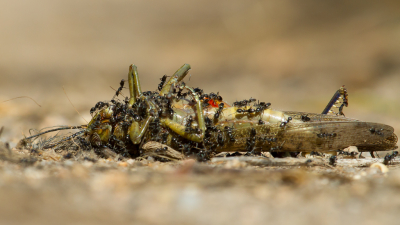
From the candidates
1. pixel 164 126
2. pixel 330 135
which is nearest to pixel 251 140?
pixel 330 135

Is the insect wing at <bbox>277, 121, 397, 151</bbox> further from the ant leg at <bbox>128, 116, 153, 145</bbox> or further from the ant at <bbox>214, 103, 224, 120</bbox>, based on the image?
the ant leg at <bbox>128, 116, 153, 145</bbox>

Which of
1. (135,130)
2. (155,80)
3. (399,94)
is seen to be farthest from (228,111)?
(155,80)

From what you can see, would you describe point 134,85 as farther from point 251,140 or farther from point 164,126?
point 251,140

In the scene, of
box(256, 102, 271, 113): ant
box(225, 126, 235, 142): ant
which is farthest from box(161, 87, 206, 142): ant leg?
box(256, 102, 271, 113): ant

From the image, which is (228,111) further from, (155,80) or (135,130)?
(155,80)

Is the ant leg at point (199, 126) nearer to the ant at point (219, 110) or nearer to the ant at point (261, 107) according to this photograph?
the ant at point (219, 110)

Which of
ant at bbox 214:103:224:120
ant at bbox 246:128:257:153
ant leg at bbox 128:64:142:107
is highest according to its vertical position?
ant leg at bbox 128:64:142:107

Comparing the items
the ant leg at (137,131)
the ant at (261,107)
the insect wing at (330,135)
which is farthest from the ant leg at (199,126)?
the insect wing at (330,135)
